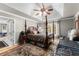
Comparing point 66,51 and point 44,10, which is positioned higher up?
point 44,10

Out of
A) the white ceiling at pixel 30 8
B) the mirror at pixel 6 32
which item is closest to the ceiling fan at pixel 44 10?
the white ceiling at pixel 30 8

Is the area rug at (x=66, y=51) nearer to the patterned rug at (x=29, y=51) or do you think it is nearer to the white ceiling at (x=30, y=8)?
the patterned rug at (x=29, y=51)

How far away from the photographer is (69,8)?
1997mm

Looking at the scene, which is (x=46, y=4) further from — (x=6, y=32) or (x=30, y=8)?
(x=6, y=32)

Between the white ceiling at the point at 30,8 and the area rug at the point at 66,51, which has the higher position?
the white ceiling at the point at 30,8

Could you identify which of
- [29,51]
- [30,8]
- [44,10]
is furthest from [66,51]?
[30,8]

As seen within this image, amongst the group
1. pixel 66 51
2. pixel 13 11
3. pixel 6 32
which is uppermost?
pixel 13 11

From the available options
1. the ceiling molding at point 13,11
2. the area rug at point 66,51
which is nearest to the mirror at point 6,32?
the ceiling molding at point 13,11

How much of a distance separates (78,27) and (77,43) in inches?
8.5

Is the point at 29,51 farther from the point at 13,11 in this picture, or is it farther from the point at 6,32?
the point at 13,11

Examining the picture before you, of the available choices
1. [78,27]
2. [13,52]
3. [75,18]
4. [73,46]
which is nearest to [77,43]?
[73,46]

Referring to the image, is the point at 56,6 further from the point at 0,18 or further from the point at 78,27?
the point at 0,18

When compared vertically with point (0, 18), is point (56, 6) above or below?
above

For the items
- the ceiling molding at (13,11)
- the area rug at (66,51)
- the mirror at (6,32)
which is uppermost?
the ceiling molding at (13,11)
